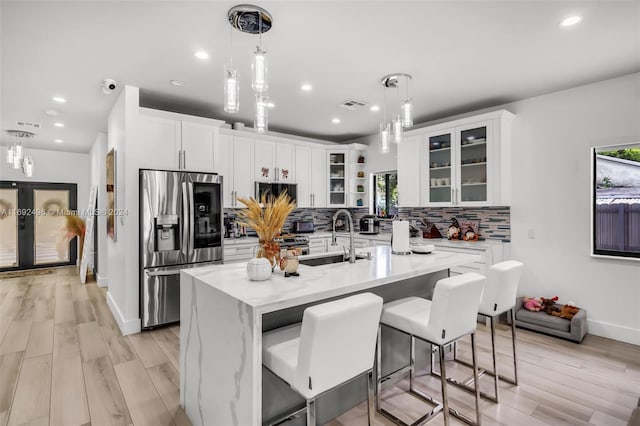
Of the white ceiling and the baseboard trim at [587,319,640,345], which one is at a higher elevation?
the white ceiling

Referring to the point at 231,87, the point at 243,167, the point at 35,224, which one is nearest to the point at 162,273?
the point at 243,167

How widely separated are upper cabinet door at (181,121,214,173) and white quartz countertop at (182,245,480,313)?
2248mm

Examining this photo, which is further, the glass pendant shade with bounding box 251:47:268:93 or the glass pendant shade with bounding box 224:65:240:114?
the glass pendant shade with bounding box 224:65:240:114

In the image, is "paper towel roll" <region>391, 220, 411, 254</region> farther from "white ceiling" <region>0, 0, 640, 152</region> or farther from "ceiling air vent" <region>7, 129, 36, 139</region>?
"ceiling air vent" <region>7, 129, 36, 139</region>

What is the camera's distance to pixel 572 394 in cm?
237

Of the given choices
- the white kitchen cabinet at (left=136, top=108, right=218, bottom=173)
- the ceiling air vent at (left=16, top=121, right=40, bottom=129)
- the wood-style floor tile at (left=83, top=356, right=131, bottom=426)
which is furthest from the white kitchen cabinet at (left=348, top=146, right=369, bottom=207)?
the ceiling air vent at (left=16, top=121, right=40, bottom=129)

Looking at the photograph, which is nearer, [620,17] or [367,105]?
[620,17]

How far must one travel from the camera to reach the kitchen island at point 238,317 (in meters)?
1.47

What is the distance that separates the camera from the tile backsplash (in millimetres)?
4223

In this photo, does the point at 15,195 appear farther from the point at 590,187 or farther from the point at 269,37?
the point at 590,187

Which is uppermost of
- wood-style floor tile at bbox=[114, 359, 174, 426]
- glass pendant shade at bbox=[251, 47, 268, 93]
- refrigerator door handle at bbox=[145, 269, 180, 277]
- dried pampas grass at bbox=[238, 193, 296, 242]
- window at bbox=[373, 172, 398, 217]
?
glass pendant shade at bbox=[251, 47, 268, 93]

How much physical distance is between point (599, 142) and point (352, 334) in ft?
12.1

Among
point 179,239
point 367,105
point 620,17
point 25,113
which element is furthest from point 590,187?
point 25,113

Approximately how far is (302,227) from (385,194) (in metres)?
1.64
